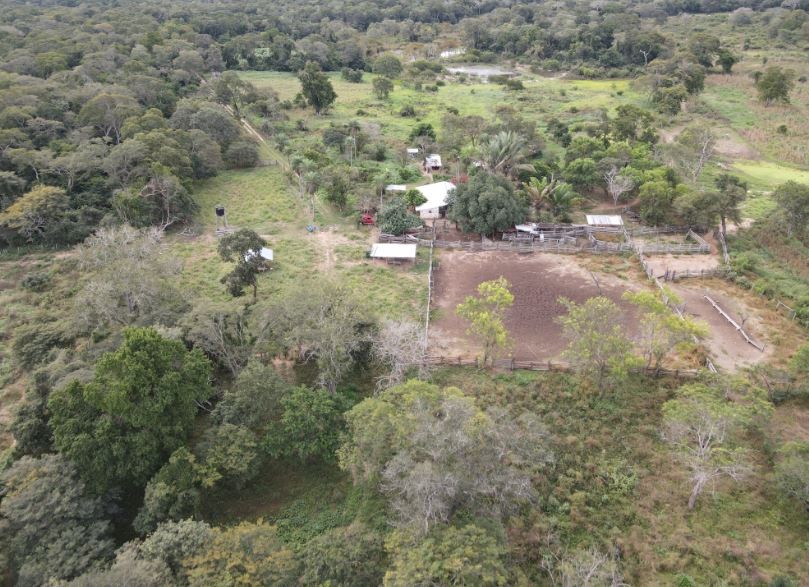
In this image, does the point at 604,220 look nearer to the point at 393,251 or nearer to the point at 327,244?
the point at 393,251

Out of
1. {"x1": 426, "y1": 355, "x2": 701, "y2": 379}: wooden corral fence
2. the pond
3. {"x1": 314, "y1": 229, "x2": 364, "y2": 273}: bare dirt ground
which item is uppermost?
{"x1": 426, "y1": 355, "x2": 701, "y2": 379}: wooden corral fence

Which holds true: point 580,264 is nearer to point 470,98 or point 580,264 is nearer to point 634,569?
point 634,569

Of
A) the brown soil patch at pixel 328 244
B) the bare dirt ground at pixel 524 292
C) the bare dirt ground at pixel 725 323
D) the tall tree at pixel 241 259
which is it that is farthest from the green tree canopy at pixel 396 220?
the bare dirt ground at pixel 725 323

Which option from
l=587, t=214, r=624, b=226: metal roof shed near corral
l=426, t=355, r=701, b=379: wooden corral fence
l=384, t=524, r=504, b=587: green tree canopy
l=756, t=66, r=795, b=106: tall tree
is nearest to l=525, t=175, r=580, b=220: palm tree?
l=587, t=214, r=624, b=226: metal roof shed near corral

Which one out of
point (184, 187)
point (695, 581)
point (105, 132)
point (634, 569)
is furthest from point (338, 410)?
point (105, 132)

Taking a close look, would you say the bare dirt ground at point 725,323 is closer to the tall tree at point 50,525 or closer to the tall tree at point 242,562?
the tall tree at point 242,562

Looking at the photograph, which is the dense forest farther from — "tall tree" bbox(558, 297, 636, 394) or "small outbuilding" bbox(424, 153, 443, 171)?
"small outbuilding" bbox(424, 153, 443, 171)
